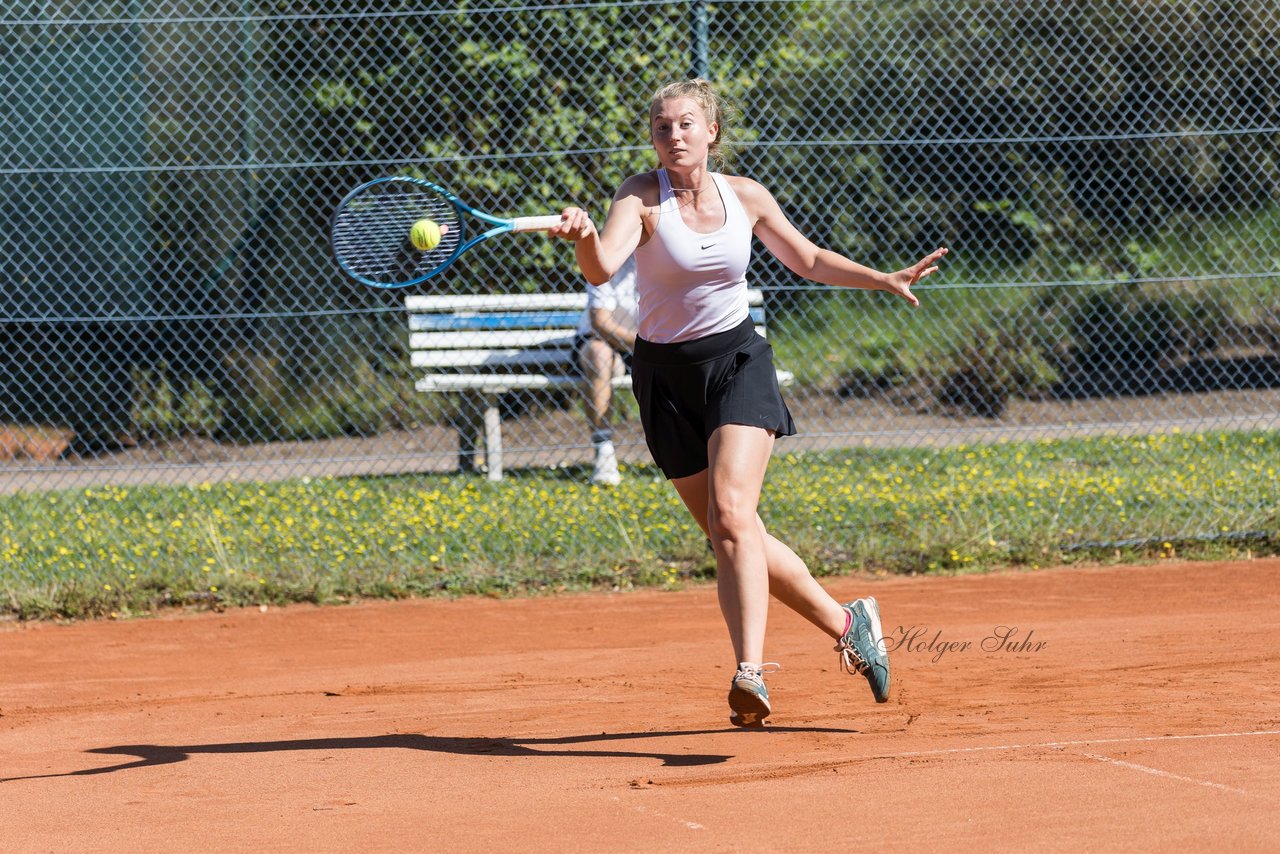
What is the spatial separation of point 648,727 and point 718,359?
3.73 ft

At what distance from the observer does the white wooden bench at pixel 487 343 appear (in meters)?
8.62

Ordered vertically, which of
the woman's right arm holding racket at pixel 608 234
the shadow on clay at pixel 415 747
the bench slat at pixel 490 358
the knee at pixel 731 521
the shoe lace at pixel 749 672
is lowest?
the shadow on clay at pixel 415 747

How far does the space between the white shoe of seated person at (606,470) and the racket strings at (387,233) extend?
339 centimetres

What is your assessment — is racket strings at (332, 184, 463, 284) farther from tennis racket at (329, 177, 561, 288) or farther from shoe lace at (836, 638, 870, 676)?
shoe lace at (836, 638, 870, 676)

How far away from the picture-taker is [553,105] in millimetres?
9445

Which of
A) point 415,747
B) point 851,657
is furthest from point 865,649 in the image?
point 415,747

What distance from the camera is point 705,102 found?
4156mm

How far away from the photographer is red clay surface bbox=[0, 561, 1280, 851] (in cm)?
326

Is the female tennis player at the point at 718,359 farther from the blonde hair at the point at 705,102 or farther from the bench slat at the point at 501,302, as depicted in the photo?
the bench slat at the point at 501,302

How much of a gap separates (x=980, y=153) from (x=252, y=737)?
8269mm

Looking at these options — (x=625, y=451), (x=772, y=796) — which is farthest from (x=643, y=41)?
(x=772, y=796)

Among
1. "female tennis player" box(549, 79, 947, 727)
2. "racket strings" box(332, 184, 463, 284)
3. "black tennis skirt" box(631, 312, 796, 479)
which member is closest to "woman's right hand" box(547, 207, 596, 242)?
"female tennis player" box(549, 79, 947, 727)

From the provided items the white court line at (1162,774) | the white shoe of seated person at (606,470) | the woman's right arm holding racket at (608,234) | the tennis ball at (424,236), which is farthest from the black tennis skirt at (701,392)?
the white shoe of seated person at (606,470)

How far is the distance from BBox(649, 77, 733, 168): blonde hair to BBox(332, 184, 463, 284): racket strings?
84 cm
